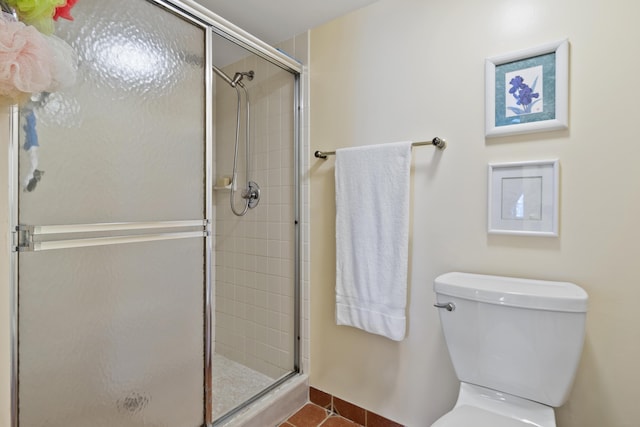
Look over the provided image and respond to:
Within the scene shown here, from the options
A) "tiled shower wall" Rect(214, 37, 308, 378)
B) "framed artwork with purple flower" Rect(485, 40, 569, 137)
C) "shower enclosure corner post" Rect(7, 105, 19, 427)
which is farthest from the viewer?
"tiled shower wall" Rect(214, 37, 308, 378)

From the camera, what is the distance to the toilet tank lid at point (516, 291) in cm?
104

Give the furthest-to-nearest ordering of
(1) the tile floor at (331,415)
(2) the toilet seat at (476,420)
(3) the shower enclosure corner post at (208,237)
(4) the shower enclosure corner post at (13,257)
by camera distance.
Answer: (1) the tile floor at (331,415), (3) the shower enclosure corner post at (208,237), (2) the toilet seat at (476,420), (4) the shower enclosure corner post at (13,257)

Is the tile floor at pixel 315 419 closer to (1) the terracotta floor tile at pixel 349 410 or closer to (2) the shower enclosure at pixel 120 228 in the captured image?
(1) the terracotta floor tile at pixel 349 410

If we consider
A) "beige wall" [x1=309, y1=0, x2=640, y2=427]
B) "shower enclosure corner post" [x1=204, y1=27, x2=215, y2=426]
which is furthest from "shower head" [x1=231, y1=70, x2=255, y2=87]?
"shower enclosure corner post" [x1=204, y1=27, x2=215, y2=426]

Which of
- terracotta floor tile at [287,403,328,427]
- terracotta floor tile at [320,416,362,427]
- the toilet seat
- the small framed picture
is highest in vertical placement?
the small framed picture

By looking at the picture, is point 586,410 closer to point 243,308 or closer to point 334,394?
point 334,394

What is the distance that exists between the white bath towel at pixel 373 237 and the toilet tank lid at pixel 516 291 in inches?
10.4

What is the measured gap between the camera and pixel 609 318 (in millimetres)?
1145

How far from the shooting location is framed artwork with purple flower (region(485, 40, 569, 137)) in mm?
1189

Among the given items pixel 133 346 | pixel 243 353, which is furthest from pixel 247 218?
pixel 133 346

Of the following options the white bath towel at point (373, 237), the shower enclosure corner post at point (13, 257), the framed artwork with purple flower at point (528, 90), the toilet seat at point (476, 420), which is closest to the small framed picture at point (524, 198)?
the framed artwork with purple flower at point (528, 90)

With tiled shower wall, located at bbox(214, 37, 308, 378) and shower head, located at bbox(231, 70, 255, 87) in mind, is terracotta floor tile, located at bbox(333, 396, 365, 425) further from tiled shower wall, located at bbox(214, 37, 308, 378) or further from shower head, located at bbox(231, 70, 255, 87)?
shower head, located at bbox(231, 70, 255, 87)

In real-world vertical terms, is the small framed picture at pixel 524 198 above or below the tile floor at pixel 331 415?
above

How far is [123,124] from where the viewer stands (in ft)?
3.72
